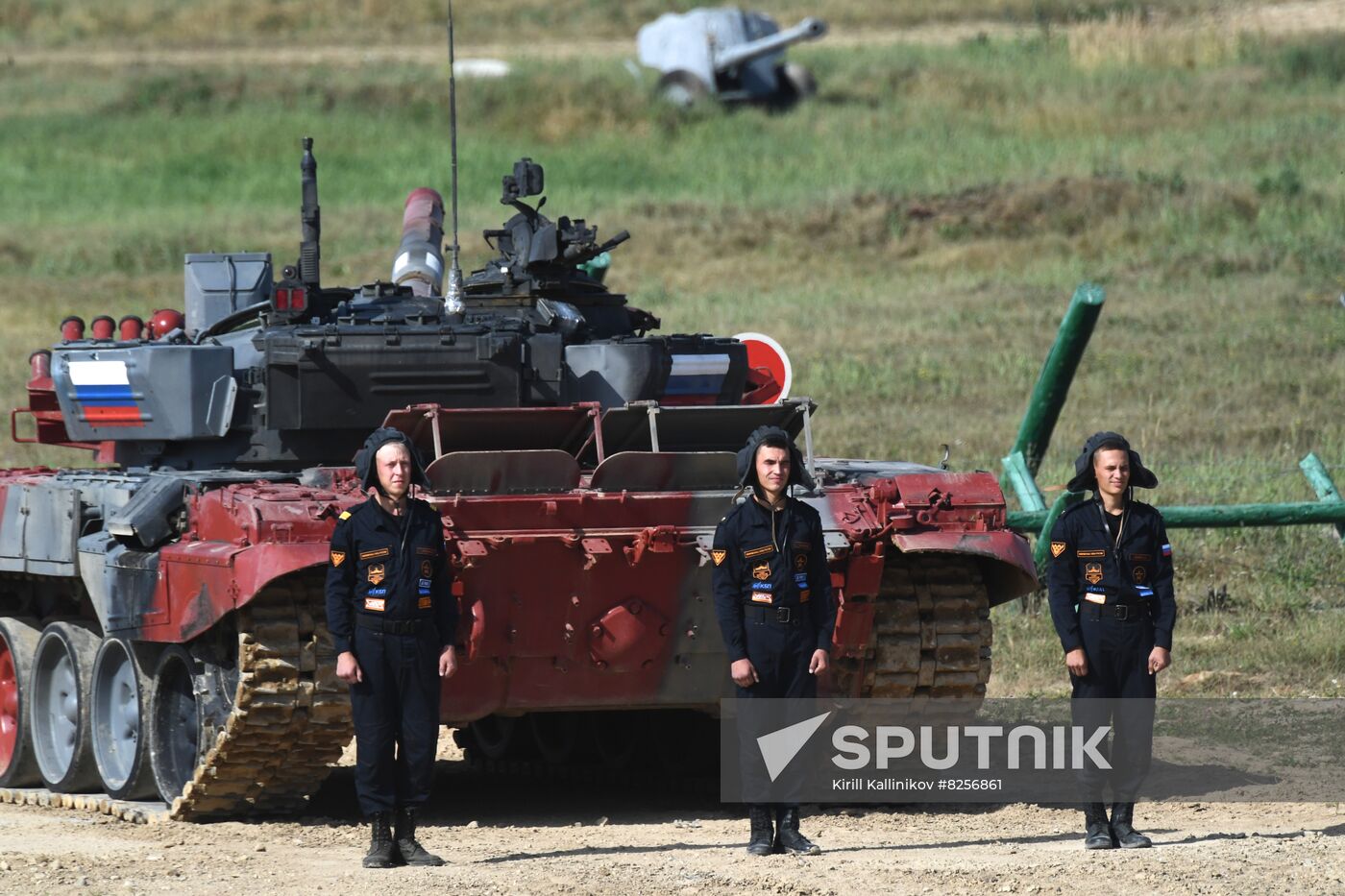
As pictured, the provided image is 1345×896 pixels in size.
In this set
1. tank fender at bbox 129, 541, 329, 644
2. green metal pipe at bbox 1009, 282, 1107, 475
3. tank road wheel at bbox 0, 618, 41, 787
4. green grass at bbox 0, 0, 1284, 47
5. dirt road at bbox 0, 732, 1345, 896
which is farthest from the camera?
green grass at bbox 0, 0, 1284, 47

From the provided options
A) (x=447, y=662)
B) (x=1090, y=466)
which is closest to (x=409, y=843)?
(x=447, y=662)

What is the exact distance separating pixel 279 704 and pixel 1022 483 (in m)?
6.48

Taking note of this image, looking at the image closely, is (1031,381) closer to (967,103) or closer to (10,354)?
(10,354)

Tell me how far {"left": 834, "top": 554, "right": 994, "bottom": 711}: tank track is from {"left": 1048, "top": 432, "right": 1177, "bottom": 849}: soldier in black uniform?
197cm

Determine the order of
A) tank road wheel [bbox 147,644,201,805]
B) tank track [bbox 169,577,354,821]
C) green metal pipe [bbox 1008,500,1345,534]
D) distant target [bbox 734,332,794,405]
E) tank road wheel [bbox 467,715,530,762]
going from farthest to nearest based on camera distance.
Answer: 1. green metal pipe [bbox 1008,500,1345,534]
2. distant target [bbox 734,332,794,405]
3. tank road wheel [bbox 467,715,530,762]
4. tank road wheel [bbox 147,644,201,805]
5. tank track [bbox 169,577,354,821]

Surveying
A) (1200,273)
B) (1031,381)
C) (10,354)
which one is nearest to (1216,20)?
(1200,273)

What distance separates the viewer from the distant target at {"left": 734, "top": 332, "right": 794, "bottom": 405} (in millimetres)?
14380

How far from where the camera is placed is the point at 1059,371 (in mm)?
15055

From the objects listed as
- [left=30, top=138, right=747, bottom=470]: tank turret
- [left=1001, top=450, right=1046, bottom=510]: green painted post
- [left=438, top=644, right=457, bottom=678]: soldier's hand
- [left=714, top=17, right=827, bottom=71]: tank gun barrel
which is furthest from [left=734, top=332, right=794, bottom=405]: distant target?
[left=714, top=17, right=827, bottom=71]: tank gun barrel

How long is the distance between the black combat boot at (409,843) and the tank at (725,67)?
3454cm

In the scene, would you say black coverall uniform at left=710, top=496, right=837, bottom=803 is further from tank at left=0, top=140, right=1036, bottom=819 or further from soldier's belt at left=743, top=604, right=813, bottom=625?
tank at left=0, top=140, right=1036, bottom=819

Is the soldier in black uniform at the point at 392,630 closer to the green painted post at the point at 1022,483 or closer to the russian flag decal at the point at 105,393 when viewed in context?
the russian flag decal at the point at 105,393

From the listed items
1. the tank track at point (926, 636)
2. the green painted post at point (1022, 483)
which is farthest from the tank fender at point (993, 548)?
the green painted post at point (1022, 483)

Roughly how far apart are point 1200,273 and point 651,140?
1407cm
